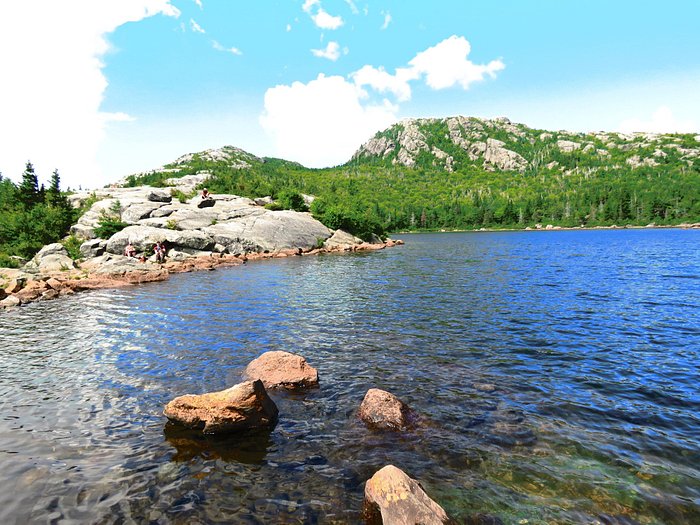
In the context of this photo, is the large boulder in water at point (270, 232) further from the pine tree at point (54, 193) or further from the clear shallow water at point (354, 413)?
the clear shallow water at point (354, 413)

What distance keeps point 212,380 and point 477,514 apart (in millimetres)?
9548

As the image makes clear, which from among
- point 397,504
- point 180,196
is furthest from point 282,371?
point 180,196

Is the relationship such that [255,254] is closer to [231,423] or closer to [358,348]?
[358,348]

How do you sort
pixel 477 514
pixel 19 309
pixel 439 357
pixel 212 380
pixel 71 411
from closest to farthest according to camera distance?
1. pixel 477 514
2. pixel 71 411
3. pixel 212 380
4. pixel 439 357
5. pixel 19 309

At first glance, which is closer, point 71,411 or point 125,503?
point 125,503

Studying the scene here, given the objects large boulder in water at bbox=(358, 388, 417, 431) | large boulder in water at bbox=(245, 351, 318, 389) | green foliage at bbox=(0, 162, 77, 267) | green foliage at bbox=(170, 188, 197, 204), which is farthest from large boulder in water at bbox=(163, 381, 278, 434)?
green foliage at bbox=(170, 188, 197, 204)

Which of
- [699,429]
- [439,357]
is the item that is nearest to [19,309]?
[439,357]

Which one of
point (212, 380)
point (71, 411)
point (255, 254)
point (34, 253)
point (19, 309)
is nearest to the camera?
point (71, 411)

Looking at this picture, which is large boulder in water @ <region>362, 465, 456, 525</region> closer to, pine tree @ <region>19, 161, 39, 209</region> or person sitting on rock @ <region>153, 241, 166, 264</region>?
person sitting on rock @ <region>153, 241, 166, 264</region>

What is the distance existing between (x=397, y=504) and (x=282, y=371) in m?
7.25

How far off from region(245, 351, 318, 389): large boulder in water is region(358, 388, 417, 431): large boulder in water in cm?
277

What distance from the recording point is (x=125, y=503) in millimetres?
6957

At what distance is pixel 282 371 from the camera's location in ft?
41.4

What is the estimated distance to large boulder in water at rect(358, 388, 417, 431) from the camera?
381 inches
